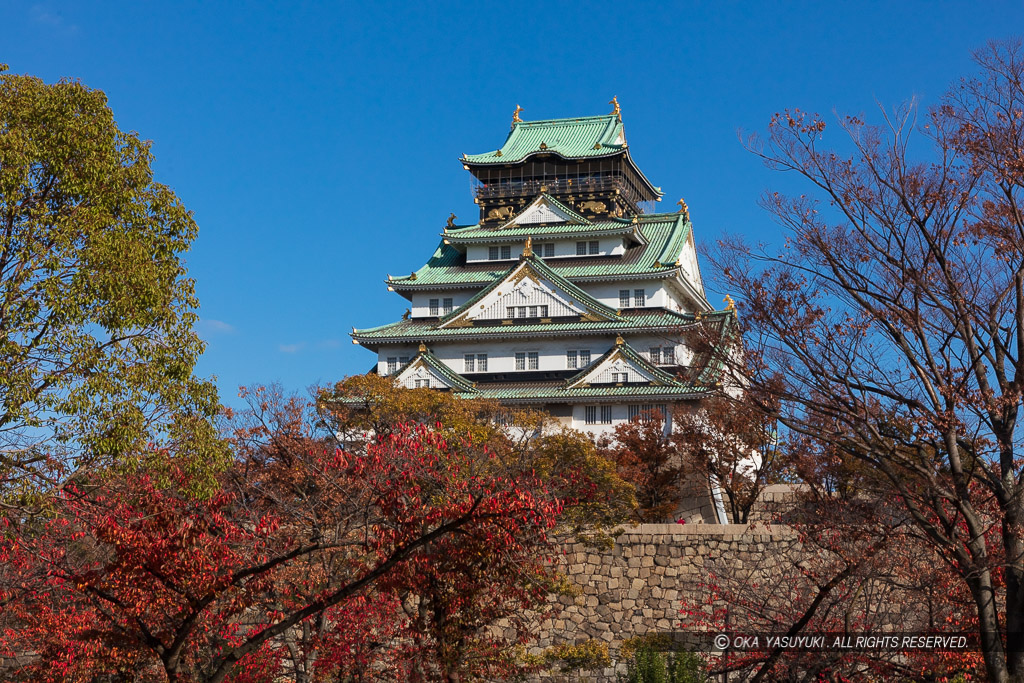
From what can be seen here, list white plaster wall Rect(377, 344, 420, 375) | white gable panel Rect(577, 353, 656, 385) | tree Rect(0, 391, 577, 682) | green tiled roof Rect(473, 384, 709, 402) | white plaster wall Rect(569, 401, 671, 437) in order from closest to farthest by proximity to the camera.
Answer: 1. tree Rect(0, 391, 577, 682)
2. green tiled roof Rect(473, 384, 709, 402)
3. white plaster wall Rect(569, 401, 671, 437)
4. white gable panel Rect(577, 353, 656, 385)
5. white plaster wall Rect(377, 344, 420, 375)

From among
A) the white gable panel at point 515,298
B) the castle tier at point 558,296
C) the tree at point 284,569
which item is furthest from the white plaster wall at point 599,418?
the tree at point 284,569

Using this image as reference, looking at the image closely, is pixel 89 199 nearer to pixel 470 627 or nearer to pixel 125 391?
pixel 125 391

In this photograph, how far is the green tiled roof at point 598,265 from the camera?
44781 mm

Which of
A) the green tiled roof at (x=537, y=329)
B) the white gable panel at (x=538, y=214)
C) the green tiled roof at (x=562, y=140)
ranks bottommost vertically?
the green tiled roof at (x=537, y=329)

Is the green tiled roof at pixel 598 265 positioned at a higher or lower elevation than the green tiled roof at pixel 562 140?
lower

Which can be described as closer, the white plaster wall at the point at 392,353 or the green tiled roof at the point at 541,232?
the white plaster wall at the point at 392,353

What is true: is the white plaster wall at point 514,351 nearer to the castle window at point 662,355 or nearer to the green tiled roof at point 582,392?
the green tiled roof at point 582,392

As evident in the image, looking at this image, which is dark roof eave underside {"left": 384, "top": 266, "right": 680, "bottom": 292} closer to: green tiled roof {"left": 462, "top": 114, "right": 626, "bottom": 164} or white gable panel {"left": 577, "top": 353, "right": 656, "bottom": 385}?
white gable panel {"left": 577, "top": 353, "right": 656, "bottom": 385}

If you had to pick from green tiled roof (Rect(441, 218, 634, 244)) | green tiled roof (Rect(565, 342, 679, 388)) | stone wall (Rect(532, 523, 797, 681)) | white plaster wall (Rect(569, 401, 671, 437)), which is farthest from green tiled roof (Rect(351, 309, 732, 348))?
stone wall (Rect(532, 523, 797, 681))

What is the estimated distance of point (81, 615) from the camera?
60.2 ft

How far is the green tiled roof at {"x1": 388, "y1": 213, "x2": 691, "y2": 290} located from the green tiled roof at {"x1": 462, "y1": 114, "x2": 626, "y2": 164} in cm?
450

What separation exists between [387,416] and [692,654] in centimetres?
1435

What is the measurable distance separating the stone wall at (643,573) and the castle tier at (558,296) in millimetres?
12814

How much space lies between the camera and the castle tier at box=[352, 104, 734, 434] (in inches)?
1585
